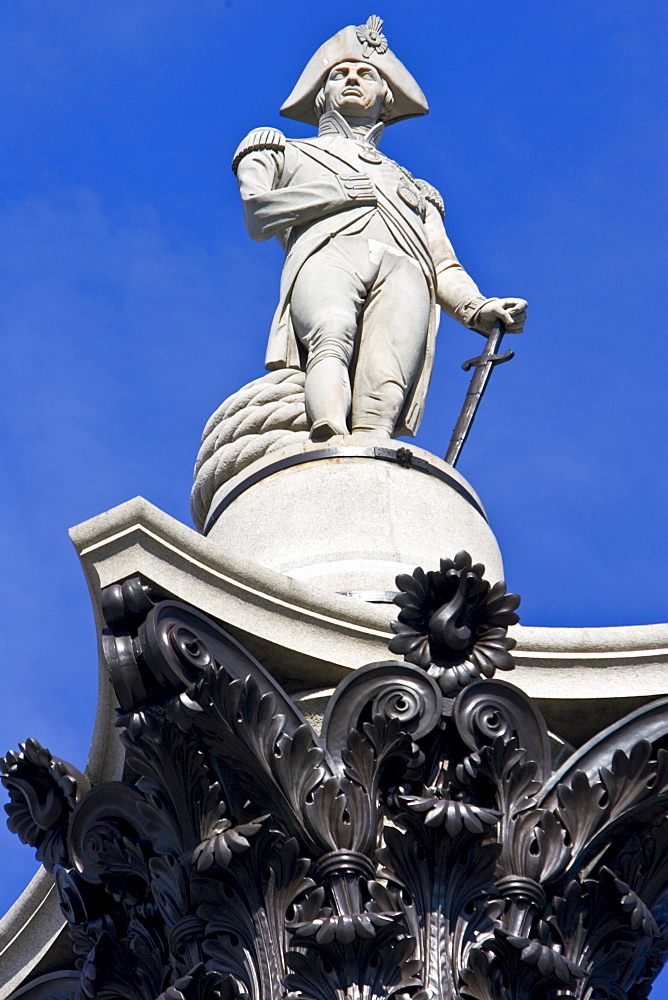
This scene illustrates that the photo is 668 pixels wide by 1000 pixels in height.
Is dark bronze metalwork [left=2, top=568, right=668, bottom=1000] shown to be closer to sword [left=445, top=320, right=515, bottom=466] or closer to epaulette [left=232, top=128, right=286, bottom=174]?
sword [left=445, top=320, right=515, bottom=466]

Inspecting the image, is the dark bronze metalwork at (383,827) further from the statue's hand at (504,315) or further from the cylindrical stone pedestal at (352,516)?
the statue's hand at (504,315)

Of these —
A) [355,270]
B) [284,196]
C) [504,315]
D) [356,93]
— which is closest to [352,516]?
[355,270]

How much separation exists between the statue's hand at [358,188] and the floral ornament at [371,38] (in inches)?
75.8

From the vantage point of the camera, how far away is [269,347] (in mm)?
13188

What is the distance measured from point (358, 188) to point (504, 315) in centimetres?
143

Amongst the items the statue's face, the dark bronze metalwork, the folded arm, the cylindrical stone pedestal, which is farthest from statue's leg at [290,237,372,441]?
the dark bronze metalwork

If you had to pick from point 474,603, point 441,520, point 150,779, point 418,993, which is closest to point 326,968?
point 418,993

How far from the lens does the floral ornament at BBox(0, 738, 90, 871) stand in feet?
31.7

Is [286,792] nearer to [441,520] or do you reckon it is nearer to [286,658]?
[286,658]

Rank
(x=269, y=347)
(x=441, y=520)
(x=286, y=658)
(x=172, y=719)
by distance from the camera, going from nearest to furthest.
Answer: (x=172, y=719) < (x=286, y=658) < (x=441, y=520) < (x=269, y=347)

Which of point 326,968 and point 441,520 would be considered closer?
point 326,968

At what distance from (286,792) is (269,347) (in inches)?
204

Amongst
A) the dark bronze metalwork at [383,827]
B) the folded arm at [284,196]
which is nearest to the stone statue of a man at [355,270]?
the folded arm at [284,196]

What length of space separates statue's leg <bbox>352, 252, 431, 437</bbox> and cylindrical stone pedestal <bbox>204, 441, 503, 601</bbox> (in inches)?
41.4
